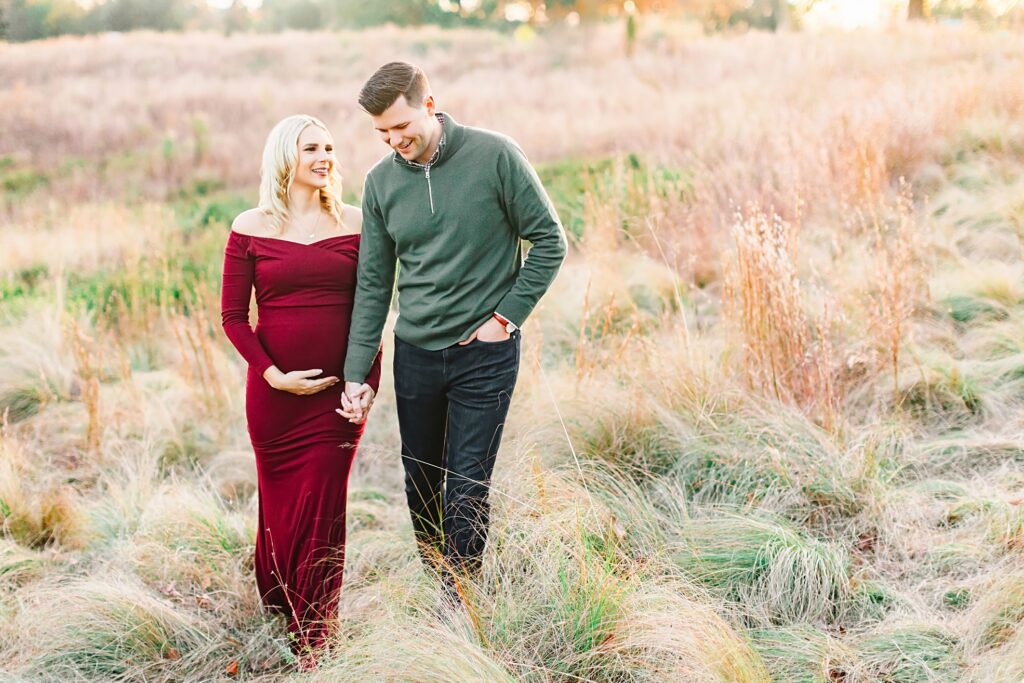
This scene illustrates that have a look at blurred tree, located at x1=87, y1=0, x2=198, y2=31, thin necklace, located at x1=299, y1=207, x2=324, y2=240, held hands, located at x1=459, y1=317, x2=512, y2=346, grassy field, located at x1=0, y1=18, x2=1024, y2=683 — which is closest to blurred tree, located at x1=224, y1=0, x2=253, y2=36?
blurred tree, located at x1=87, y1=0, x2=198, y2=31

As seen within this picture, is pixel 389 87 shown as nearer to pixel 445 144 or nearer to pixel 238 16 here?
pixel 445 144

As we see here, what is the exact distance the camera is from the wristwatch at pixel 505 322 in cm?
268

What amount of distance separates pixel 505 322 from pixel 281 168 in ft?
3.20

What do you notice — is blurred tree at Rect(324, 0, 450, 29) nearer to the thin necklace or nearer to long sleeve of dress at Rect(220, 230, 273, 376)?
the thin necklace

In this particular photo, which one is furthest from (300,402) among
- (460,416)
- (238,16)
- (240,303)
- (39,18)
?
(238,16)

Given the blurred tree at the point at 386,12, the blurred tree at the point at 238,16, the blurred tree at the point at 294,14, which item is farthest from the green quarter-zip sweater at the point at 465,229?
the blurred tree at the point at 294,14

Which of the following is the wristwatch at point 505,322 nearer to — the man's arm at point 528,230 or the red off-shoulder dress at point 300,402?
the man's arm at point 528,230

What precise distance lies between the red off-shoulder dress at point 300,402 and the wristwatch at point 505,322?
0.59 metres

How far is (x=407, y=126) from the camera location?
2570 mm

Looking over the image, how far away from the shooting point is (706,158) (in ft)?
26.5

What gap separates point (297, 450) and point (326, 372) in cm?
31

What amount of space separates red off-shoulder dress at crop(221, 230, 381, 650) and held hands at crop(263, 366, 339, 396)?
0.04 metres

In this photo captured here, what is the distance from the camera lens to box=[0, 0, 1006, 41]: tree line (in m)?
19.8

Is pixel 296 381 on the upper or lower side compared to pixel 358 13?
lower
